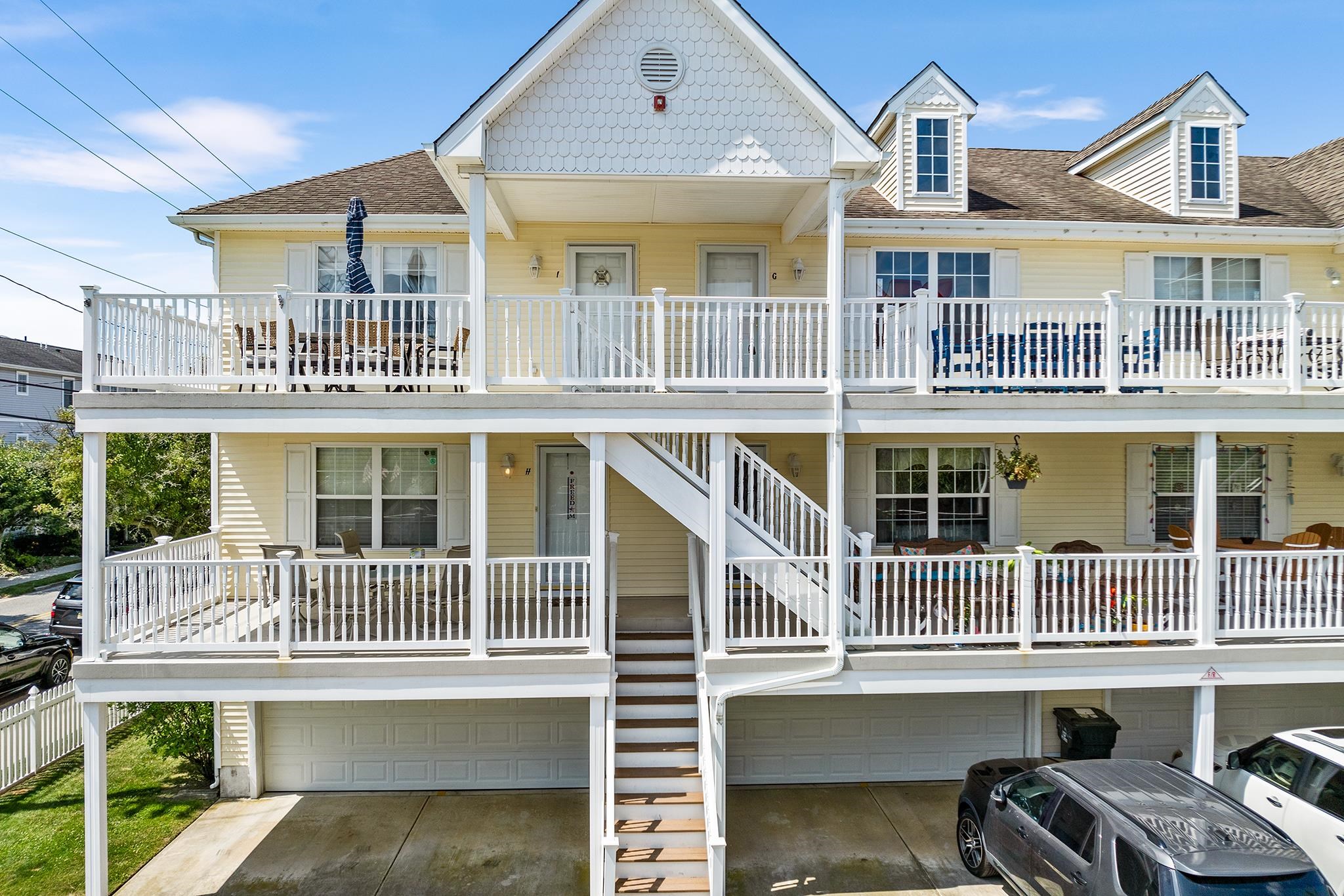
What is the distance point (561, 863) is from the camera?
8984 mm

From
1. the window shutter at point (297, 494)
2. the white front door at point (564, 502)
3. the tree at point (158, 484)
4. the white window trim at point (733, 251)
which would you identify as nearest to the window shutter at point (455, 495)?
the white front door at point (564, 502)

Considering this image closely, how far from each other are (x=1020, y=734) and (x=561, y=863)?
743 centimetres

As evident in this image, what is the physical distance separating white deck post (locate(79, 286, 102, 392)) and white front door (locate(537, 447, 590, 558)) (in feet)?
18.7

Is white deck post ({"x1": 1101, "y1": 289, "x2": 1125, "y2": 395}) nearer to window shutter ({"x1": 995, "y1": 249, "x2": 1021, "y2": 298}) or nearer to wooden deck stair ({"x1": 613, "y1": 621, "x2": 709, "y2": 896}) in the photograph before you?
window shutter ({"x1": 995, "y1": 249, "x2": 1021, "y2": 298})

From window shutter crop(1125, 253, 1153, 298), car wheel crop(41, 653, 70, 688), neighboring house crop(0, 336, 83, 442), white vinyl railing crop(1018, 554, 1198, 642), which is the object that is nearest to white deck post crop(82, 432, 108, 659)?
car wheel crop(41, 653, 70, 688)

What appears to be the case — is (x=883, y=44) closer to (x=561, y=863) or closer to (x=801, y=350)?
(x=801, y=350)

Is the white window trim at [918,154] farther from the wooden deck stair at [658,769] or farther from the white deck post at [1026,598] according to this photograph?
the wooden deck stair at [658,769]

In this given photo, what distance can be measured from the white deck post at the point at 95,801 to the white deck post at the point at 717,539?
271 inches

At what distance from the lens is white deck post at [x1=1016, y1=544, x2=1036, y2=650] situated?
8.45 meters

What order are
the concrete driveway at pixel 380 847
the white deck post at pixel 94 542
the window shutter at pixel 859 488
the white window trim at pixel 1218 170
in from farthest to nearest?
1. the white window trim at pixel 1218 170
2. the window shutter at pixel 859 488
3. the concrete driveway at pixel 380 847
4. the white deck post at pixel 94 542

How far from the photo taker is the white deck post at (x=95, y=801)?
309 inches

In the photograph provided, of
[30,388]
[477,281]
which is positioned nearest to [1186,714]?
[477,281]

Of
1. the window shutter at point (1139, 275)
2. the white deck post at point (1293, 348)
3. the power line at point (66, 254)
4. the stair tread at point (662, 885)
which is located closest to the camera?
the stair tread at point (662, 885)

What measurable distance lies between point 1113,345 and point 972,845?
6269mm
